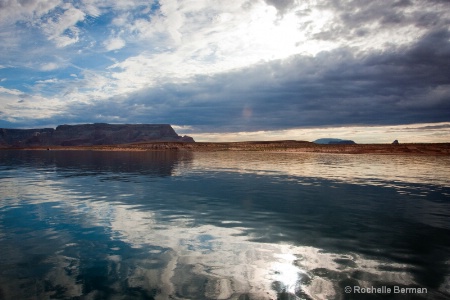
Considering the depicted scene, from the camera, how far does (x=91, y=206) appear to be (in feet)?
59.8

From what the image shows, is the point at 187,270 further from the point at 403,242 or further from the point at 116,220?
the point at 403,242

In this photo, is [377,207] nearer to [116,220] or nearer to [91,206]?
[116,220]

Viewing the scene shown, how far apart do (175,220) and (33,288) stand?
7561 millimetres

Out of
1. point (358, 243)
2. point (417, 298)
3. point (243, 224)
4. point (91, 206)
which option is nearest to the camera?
point (417, 298)

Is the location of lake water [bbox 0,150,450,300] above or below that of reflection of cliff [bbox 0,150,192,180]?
above

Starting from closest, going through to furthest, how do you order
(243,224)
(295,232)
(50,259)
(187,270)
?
(187,270), (50,259), (295,232), (243,224)

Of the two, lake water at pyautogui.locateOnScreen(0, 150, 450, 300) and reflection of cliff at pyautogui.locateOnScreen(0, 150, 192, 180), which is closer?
lake water at pyautogui.locateOnScreen(0, 150, 450, 300)

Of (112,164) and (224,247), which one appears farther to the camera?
(112,164)

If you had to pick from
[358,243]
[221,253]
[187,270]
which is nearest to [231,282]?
[187,270]

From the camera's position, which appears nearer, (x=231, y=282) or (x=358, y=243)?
(x=231, y=282)

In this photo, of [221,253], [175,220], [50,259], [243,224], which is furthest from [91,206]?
[221,253]

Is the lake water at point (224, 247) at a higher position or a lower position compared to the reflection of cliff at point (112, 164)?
higher

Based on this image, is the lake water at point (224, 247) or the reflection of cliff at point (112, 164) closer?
the lake water at point (224, 247)

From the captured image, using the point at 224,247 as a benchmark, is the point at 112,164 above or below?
below
